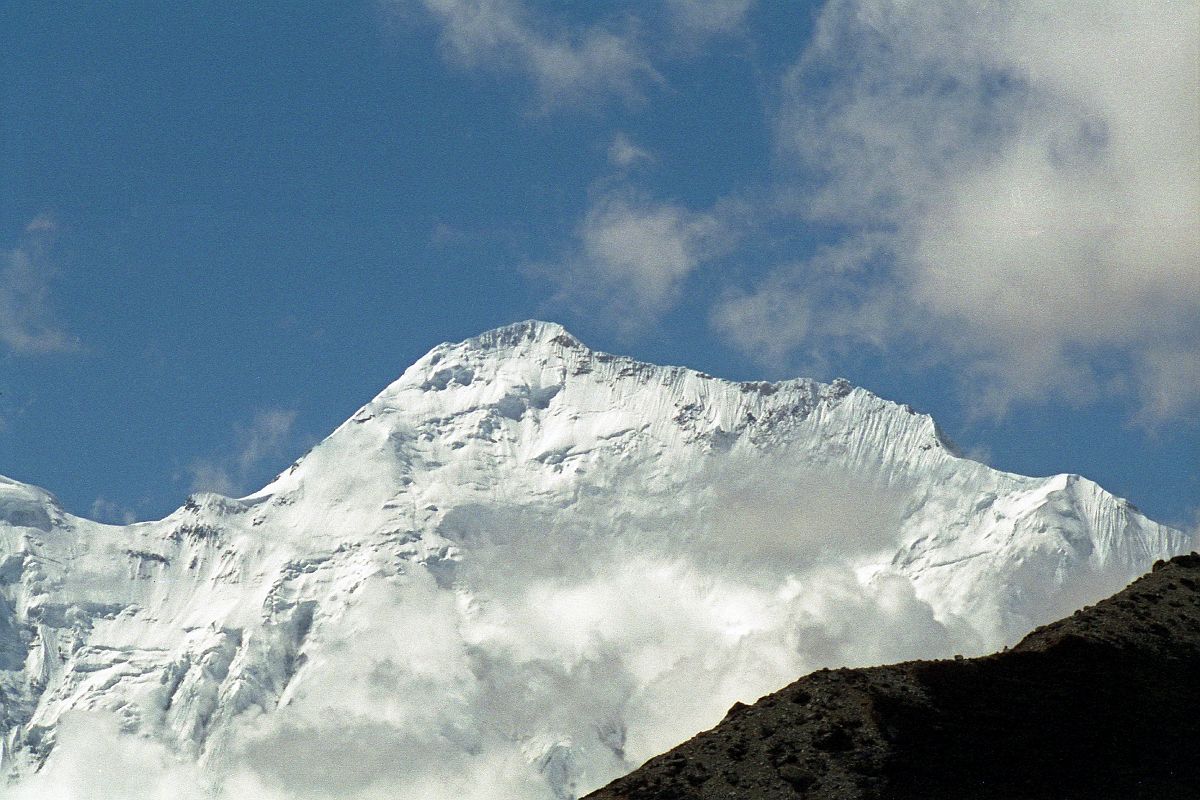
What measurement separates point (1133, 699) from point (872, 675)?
565 inches

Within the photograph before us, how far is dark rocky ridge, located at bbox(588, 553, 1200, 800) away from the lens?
9269cm

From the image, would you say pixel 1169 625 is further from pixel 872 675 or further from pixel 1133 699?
pixel 872 675

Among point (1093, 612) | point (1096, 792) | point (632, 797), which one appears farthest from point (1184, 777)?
point (632, 797)

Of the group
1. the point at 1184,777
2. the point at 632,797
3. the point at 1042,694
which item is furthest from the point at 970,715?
the point at 632,797

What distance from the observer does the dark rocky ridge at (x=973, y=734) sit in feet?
304

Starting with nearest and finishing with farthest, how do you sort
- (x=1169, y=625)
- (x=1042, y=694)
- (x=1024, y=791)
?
(x=1024, y=791) < (x=1042, y=694) < (x=1169, y=625)

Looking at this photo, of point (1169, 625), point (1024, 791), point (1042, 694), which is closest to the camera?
point (1024, 791)

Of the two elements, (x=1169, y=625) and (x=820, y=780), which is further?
(x=1169, y=625)

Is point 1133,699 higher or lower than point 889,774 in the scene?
higher

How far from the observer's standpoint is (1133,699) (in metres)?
101

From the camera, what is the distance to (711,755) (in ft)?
314

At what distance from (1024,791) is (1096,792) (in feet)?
12.2

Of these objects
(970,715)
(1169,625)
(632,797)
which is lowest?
(632,797)

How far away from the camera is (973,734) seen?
96.8 meters
